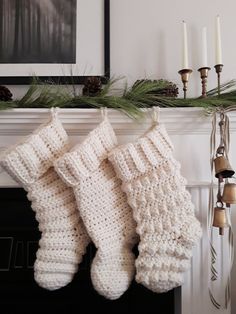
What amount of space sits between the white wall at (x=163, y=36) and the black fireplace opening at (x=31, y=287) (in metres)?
0.49

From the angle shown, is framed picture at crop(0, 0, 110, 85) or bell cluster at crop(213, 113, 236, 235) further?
framed picture at crop(0, 0, 110, 85)

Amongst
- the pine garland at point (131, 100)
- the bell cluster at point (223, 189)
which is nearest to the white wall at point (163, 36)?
the pine garland at point (131, 100)

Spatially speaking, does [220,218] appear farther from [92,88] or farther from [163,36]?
[163,36]

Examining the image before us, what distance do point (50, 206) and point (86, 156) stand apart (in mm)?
208

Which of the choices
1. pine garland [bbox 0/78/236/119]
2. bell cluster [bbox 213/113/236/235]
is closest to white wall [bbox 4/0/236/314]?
pine garland [bbox 0/78/236/119]

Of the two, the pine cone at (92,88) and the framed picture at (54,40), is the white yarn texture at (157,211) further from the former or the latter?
the framed picture at (54,40)

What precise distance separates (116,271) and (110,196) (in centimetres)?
24

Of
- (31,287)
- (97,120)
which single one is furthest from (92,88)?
(31,287)

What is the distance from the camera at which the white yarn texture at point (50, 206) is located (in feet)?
2.96

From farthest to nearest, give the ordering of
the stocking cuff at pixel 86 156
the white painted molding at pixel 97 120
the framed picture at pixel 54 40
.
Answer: the framed picture at pixel 54 40 < the white painted molding at pixel 97 120 < the stocking cuff at pixel 86 156

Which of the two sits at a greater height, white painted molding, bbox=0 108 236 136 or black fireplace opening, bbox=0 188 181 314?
white painted molding, bbox=0 108 236 136

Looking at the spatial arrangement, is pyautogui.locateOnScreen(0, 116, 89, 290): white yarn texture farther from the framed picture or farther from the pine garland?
the framed picture

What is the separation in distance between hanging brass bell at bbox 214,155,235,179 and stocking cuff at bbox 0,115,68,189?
19.9 inches

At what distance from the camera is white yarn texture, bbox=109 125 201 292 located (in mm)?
892
